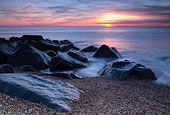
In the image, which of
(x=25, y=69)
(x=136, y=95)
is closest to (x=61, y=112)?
(x=136, y=95)

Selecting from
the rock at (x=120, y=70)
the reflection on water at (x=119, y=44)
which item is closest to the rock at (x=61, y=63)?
the rock at (x=120, y=70)

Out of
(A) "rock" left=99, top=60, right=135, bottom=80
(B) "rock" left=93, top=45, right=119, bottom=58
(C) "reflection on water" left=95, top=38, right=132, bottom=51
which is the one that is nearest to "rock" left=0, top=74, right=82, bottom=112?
(A) "rock" left=99, top=60, right=135, bottom=80

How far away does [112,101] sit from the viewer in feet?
12.7

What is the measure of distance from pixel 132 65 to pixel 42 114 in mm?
4400

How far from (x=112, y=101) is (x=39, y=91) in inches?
60.9

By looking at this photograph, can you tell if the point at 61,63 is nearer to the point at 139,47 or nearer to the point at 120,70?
the point at 120,70

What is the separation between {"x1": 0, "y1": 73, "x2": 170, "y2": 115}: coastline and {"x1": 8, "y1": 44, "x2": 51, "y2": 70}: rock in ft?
9.33

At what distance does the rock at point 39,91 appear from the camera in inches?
125

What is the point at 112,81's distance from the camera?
5.64 m

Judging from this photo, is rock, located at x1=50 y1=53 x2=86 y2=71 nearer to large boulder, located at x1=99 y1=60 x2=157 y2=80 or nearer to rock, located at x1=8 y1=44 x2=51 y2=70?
rock, located at x1=8 y1=44 x2=51 y2=70

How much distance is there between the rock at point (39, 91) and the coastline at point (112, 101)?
0.40 feet

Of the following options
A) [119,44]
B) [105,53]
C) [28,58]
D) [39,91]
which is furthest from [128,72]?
[119,44]

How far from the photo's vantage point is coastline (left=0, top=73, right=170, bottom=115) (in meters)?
2.96

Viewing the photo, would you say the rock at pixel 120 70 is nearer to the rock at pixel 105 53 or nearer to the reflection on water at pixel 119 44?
the rock at pixel 105 53
